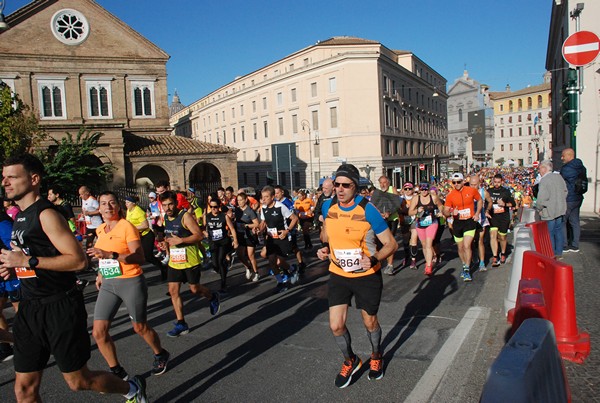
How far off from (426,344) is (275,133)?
55.8 m

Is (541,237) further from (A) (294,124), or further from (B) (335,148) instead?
(A) (294,124)

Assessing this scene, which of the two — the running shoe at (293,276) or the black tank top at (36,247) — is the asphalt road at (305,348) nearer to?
the running shoe at (293,276)

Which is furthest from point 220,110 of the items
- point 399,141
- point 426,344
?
point 426,344

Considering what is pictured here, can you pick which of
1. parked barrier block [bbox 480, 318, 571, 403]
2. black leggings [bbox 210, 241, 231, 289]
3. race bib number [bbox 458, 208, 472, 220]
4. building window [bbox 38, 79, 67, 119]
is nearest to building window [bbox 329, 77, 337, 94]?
building window [bbox 38, 79, 67, 119]

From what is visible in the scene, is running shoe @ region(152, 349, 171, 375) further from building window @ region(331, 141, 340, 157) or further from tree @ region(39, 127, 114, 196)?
building window @ region(331, 141, 340, 157)

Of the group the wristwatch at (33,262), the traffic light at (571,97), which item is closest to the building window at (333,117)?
the traffic light at (571,97)

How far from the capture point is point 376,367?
174 inches

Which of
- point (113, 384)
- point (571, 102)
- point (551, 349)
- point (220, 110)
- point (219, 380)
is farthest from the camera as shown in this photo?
point (220, 110)

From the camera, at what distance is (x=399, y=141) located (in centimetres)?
5734

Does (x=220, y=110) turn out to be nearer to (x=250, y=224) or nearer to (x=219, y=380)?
(x=250, y=224)

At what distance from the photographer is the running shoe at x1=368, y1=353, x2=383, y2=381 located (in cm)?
440

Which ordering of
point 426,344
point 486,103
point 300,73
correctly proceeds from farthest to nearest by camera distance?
point 486,103 → point 300,73 → point 426,344

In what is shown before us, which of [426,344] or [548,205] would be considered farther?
[548,205]

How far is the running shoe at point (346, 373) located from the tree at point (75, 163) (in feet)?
67.5
